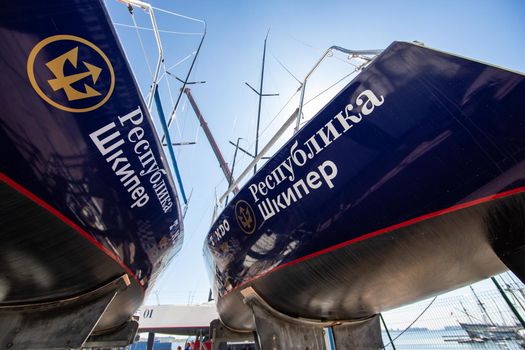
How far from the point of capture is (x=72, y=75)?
118 centimetres

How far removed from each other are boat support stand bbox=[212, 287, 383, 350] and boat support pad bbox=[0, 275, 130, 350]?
139 centimetres

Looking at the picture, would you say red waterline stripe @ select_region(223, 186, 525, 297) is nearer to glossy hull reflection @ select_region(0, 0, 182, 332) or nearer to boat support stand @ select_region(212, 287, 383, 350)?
boat support stand @ select_region(212, 287, 383, 350)

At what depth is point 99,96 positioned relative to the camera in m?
1.31

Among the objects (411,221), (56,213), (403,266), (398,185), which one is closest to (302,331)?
(403,266)

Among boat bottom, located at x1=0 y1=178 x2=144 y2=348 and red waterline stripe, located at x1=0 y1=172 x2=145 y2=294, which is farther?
boat bottom, located at x1=0 y1=178 x2=144 y2=348

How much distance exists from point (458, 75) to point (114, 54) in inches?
68.9

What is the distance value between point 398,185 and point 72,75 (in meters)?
1.76

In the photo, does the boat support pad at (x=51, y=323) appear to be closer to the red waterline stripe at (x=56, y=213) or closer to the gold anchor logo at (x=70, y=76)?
the red waterline stripe at (x=56, y=213)

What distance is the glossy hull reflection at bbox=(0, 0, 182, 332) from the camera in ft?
3.53

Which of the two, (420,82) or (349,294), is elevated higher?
(420,82)

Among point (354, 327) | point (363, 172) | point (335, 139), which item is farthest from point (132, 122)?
point (354, 327)

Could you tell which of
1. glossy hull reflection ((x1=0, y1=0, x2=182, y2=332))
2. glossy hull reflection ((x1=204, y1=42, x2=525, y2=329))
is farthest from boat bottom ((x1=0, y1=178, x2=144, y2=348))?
glossy hull reflection ((x1=204, y1=42, x2=525, y2=329))

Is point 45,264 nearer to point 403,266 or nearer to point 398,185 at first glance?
point 398,185

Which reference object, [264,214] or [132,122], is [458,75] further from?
[132,122]
